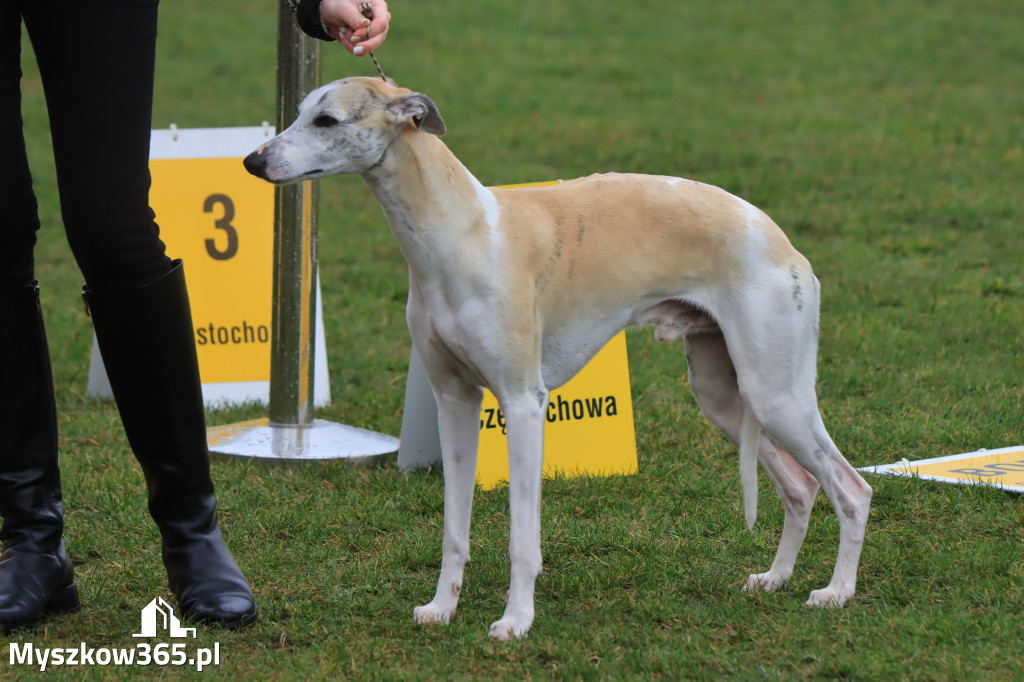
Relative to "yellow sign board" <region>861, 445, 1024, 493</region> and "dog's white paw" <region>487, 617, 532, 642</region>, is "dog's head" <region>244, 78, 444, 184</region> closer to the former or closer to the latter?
"dog's white paw" <region>487, 617, 532, 642</region>

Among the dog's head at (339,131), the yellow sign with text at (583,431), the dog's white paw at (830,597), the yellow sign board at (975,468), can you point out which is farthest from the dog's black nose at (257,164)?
the yellow sign board at (975,468)

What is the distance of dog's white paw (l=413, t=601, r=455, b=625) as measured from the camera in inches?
119

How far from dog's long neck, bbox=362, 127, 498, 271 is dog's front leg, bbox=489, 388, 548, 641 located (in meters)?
0.43

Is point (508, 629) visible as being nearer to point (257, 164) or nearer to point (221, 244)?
point (257, 164)

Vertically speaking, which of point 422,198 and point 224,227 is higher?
point 422,198

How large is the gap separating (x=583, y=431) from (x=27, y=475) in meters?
1.93

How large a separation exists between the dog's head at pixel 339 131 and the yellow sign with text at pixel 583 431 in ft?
5.07

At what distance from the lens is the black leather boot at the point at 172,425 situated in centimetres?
293

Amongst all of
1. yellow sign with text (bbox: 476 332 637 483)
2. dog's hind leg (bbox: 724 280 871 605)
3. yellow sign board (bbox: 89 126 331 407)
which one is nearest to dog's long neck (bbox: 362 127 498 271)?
dog's hind leg (bbox: 724 280 871 605)

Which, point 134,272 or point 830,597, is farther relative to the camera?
point 830,597

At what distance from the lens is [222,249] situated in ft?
17.4

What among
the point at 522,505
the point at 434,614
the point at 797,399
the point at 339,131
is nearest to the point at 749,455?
the point at 797,399

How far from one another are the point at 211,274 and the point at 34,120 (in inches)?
269

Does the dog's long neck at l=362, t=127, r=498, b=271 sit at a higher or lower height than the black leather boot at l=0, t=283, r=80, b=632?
higher
